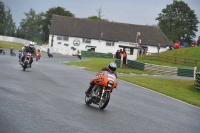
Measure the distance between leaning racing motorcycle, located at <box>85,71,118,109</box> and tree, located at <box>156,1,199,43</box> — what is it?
108990 mm

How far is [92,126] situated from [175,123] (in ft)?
13.0

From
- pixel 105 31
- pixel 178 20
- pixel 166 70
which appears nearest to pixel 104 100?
pixel 166 70

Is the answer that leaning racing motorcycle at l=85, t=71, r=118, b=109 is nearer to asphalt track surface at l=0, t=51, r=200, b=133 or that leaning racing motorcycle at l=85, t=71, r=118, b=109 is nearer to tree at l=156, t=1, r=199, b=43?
asphalt track surface at l=0, t=51, r=200, b=133

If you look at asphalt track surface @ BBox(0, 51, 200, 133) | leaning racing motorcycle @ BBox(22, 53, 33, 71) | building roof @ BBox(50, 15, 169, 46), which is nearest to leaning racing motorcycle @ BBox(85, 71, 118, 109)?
asphalt track surface @ BBox(0, 51, 200, 133)

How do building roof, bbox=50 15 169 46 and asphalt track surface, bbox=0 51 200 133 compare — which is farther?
building roof, bbox=50 15 169 46

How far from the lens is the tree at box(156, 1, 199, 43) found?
123m

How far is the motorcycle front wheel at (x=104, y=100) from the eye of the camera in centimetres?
1433

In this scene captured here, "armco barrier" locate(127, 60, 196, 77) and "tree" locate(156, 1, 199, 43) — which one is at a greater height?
"tree" locate(156, 1, 199, 43)

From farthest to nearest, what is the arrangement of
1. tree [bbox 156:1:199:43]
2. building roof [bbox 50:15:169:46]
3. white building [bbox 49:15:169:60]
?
tree [bbox 156:1:199:43] → building roof [bbox 50:15:169:46] → white building [bbox 49:15:169:60]

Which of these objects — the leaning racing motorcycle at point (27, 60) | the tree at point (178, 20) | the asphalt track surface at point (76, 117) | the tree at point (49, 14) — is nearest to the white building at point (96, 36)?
the tree at point (178, 20)

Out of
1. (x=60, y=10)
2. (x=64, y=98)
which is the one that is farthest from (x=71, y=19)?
(x=64, y=98)

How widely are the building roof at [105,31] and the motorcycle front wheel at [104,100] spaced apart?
8936 centimetres

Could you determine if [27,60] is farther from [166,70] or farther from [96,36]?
[96,36]

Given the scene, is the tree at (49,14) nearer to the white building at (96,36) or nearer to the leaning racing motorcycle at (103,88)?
the white building at (96,36)
